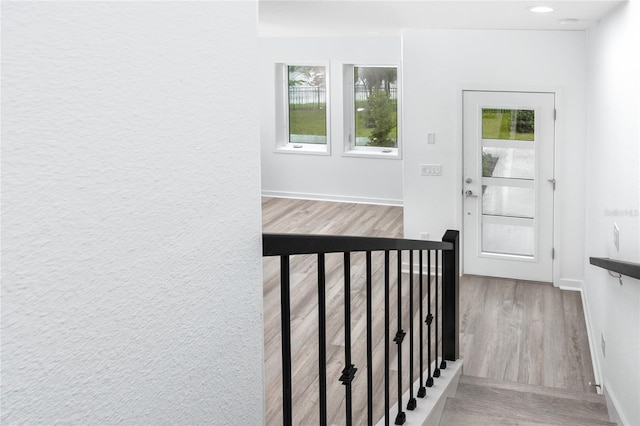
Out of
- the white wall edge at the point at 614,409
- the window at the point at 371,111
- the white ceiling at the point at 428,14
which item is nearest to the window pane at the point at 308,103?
the window at the point at 371,111

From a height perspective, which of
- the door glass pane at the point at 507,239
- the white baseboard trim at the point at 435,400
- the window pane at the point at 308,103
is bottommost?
the white baseboard trim at the point at 435,400

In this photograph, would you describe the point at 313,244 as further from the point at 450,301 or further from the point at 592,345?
the point at 592,345

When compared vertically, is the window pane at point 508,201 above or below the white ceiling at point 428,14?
below

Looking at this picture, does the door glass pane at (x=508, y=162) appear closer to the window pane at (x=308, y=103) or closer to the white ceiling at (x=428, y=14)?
the white ceiling at (x=428, y=14)

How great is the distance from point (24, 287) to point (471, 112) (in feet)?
22.2

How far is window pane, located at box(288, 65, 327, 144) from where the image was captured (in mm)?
10434

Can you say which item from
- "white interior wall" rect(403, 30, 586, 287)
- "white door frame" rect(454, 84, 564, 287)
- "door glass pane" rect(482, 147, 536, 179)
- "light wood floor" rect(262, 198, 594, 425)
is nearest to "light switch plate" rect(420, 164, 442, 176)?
"white interior wall" rect(403, 30, 586, 287)

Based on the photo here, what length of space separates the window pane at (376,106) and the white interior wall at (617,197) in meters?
4.26

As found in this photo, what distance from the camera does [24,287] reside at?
0.80m

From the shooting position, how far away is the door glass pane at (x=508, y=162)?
23.6 feet

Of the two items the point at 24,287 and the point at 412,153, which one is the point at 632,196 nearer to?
the point at 24,287

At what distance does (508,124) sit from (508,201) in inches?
29.3

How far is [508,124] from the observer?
7176 mm

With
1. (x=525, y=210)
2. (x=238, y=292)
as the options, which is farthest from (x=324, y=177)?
(x=238, y=292)
